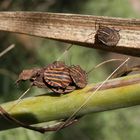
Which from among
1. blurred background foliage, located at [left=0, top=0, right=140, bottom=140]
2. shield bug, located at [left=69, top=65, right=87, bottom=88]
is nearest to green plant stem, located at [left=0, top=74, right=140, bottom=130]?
shield bug, located at [left=69, top=65, right=87, bottom=88]

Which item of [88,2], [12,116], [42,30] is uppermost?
[42,30]

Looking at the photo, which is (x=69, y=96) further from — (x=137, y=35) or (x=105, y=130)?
(x=105, y=130)

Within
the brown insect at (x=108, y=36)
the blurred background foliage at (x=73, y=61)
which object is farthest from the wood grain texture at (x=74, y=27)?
the blurred background foliage at (x=73, y=61)

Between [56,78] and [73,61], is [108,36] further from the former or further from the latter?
[73,61]

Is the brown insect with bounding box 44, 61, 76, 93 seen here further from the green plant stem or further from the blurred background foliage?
the blurred background foliage

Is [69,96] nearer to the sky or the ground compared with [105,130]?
nearer to the sky

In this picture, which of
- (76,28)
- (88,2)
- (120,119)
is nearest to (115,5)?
(88,2)
